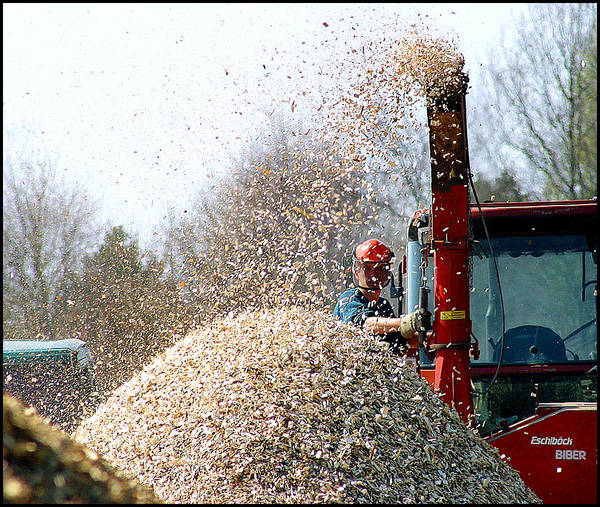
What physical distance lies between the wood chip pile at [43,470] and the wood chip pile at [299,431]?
1.15 meters

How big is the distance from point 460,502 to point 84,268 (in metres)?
13.3

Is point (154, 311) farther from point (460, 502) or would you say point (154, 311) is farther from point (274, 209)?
point (460, 502)

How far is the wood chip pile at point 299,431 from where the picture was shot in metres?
2.97

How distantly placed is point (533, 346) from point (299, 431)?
78.3 inches

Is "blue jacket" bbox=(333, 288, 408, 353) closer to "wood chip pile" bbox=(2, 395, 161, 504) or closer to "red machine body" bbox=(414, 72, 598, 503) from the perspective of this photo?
"red machine body" bbox=(414, 72, 598, 503)

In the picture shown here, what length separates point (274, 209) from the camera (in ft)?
18.8

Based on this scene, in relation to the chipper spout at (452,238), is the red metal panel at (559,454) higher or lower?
lower

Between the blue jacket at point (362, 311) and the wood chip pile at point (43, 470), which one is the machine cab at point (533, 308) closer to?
the blue jacket at point (362, 311)

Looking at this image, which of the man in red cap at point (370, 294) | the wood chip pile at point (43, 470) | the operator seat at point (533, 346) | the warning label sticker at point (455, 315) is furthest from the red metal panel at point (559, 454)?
the wood chip pile at point (43, 470)

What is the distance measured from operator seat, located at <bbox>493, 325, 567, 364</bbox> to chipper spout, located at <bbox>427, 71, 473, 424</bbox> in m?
0.60

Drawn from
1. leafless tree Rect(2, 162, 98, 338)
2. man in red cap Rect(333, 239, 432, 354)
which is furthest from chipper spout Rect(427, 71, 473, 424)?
leafless tree Rect(2, 162, 98, 338)

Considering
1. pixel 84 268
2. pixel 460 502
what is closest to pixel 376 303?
pixel 460 502

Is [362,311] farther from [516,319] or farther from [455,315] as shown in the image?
[516,319]

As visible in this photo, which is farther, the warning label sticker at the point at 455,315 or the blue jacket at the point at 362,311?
the blue jacket at the point at 362,311
